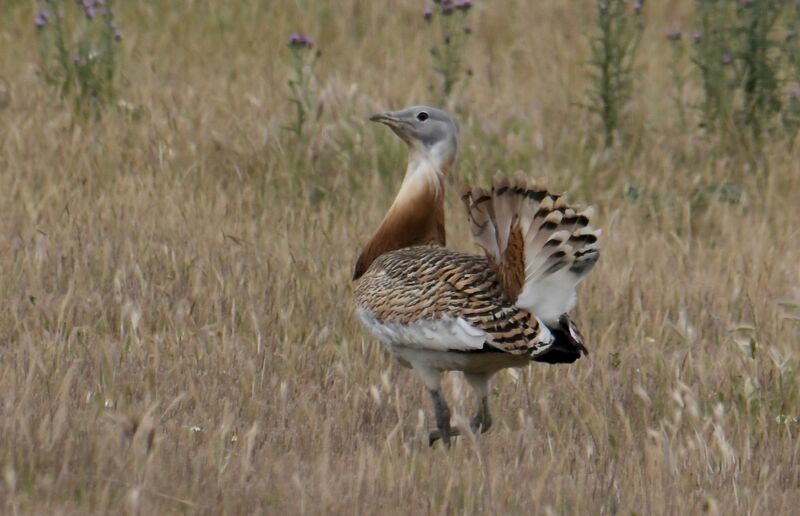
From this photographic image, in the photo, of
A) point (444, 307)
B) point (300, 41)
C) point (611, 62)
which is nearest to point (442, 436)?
point (444, 307)

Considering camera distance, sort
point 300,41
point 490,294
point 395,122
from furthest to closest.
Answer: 1. point 300,41
2. point 395,122
3. point 490,294

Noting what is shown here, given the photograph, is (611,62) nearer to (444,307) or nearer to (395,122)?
(395,122)

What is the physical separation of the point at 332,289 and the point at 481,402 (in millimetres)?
1405

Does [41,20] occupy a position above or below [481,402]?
above

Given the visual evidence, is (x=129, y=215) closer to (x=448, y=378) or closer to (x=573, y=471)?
(x=448, y=378)

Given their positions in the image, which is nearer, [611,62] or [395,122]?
[395,122]

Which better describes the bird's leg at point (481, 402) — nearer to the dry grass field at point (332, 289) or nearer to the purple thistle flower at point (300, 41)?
the dry grass field at point (332, 289)

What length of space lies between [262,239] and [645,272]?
1.66 m

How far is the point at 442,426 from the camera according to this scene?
4.53 m

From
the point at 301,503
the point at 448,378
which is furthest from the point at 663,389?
the point at 301,503

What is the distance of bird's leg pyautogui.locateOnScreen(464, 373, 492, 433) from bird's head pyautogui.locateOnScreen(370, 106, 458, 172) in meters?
0.88

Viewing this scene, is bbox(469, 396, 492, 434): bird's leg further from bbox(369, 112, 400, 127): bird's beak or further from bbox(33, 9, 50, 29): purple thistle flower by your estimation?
bbox(33, 9, 50, 29): purple thistle flower

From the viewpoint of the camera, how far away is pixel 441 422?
4.54 metres

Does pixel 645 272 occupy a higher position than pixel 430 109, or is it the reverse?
pixel 430 109
